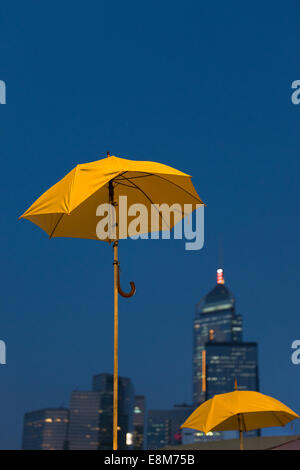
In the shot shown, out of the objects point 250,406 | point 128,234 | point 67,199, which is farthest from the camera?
point 250,406

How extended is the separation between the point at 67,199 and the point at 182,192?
1.82 meters

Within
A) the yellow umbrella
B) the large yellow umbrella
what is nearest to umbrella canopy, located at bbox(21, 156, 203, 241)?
the large yellow umbrella

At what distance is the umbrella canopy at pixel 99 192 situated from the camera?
19.2 ft

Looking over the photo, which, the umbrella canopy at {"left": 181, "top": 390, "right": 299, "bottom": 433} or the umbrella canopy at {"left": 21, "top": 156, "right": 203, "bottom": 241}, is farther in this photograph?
the umbrella canopy at {"left": 181, "top": 390, "right": 299, "bottom": 433}

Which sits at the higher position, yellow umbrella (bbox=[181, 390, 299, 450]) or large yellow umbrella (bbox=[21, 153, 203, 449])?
large yellow umbrella (bbox=[21, 153, 203, 449])

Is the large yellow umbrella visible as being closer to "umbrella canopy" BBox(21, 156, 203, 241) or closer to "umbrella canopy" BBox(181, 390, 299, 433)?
"umbrella canopy" BBox(21, 156, 203, 241)

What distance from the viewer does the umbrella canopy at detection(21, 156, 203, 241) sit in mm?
5848

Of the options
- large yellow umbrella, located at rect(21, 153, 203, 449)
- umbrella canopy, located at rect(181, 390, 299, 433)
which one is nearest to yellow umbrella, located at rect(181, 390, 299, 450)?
umbrella canopy, located at rect(181, 390, 299, 433)

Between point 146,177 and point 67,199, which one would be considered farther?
point 146,177

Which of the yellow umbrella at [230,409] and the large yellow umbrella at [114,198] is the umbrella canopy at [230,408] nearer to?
the yellow umbrella at [230,409]
